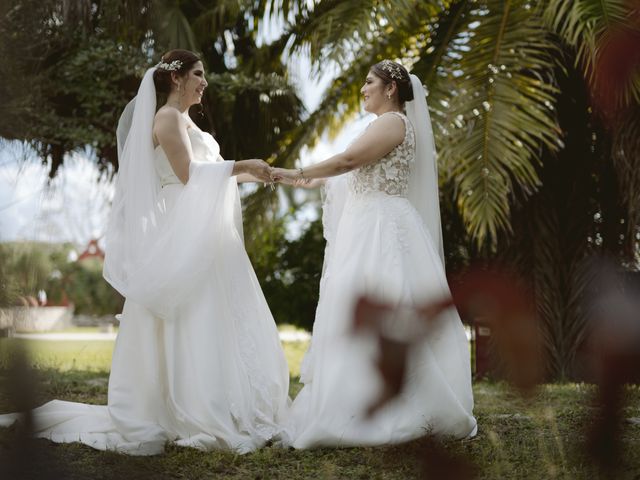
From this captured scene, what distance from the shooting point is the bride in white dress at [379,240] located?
343 centimetres

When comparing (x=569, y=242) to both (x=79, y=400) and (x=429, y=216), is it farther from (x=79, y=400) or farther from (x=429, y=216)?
(x=79, y=400)

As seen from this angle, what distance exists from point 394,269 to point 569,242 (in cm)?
415

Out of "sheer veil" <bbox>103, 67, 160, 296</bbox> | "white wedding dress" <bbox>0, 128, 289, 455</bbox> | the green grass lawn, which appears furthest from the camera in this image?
"sheer veil" <bbox>103, 67, 160, 296</bbox>

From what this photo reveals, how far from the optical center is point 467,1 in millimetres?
6328

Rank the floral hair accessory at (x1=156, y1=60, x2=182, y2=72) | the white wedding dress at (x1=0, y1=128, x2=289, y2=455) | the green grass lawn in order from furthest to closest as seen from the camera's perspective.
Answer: the floral hair accessory at (x1=156, y1=60, x2=182, y2=72), the white wedding dress at (x1=0, y1=128, x2=289, y2=455), the green grass lawn

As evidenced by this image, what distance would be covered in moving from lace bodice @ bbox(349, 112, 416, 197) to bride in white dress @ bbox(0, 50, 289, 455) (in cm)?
52

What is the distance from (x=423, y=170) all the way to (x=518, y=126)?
84.1 inches

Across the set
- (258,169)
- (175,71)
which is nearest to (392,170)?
(258,169)

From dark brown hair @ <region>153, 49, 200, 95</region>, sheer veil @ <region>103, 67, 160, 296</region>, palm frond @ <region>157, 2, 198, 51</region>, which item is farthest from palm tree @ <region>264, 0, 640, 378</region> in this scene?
sheer veil @ <region>103, 67, 160, 296</region>

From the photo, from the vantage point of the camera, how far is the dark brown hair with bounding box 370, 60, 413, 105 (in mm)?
3836

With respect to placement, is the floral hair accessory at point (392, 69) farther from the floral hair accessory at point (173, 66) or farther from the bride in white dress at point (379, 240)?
the floral hair accessory at point (173, 66)

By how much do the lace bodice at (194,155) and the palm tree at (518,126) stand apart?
7.31ft

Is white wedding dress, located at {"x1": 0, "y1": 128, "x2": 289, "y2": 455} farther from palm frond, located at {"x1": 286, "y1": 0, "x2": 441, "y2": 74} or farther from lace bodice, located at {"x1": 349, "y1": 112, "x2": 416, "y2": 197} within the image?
palm frond, located at {"x1": 286, "y1": 0, "x2": 441, "y2": 74}

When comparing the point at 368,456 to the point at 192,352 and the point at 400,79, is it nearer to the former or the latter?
the point at 192,352
